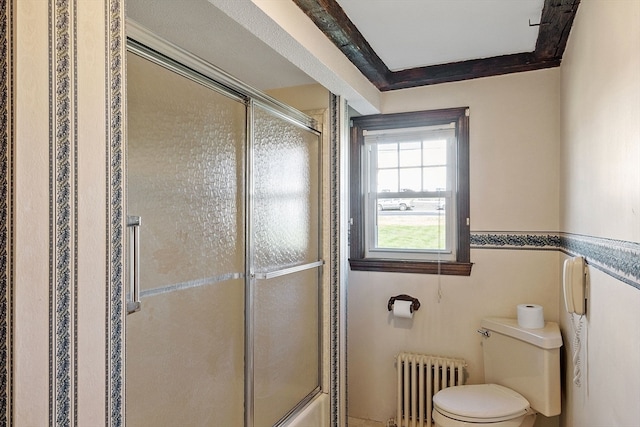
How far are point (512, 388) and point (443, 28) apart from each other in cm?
183

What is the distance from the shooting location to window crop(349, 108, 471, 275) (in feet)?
8.41

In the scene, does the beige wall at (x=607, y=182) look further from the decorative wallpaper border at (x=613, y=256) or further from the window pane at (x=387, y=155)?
the window pane at (x=387, y=155)

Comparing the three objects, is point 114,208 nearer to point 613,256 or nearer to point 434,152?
point 613,256

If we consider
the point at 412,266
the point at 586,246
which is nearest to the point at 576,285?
the point at 586,246

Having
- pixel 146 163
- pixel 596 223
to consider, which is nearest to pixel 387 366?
pixel 596 223

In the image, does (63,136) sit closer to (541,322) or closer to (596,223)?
(596,223)

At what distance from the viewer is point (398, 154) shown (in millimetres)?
2738

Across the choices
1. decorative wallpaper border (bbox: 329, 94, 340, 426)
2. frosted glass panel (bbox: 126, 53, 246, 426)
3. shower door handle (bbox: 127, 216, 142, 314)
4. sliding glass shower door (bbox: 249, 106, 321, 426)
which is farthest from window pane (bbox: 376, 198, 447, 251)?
shower door handle (bbox: 127, 216, 142, 314)

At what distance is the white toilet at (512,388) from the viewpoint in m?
2.02

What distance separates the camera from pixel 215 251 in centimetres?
159

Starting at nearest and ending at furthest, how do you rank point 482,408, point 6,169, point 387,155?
point 6,169
point 482,408
point 387,155

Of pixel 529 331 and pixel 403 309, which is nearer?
pixel 529 331

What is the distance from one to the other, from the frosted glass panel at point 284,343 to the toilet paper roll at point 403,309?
1.76 feet

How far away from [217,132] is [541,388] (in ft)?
6.39
